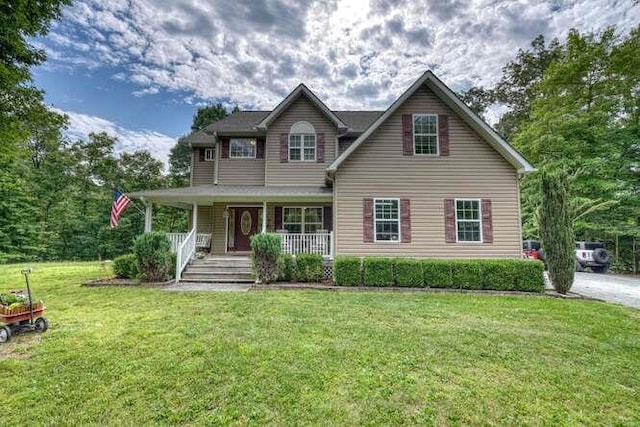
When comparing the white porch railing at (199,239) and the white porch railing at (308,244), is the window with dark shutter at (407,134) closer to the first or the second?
the white porch railing at (308,244)

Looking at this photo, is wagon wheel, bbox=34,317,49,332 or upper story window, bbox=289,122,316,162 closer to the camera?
wagon wheel, bbox=34,317,49,332

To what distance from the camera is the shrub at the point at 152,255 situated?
9898 millimetres

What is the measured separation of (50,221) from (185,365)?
88.9ft

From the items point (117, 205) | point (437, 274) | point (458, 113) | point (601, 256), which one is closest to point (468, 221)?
point (437, 274)

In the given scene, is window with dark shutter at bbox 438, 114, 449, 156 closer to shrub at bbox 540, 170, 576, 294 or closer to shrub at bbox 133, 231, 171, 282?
shrub at bbox 540, 170, 576, 294

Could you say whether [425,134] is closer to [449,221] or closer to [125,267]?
[449,221]

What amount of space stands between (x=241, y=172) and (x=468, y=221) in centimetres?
995

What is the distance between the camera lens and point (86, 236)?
80.9ft

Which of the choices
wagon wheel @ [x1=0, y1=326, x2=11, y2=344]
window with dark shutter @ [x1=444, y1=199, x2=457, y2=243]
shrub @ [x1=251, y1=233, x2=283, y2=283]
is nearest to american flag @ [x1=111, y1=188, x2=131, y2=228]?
shrub @ [x1=251, y1=233, x2=283, y2=283]

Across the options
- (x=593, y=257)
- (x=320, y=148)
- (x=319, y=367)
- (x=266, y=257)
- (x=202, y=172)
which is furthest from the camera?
(x=593, y=257)

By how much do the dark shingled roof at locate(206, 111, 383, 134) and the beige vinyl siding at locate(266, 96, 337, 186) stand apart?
1128 mm

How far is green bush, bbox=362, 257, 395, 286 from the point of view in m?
9.64

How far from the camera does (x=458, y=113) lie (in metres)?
11.5

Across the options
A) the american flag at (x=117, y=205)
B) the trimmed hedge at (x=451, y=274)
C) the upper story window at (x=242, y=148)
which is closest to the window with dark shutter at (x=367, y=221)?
the trimmed hedge at (x=451, y=274)
